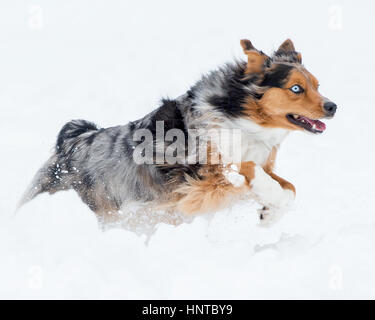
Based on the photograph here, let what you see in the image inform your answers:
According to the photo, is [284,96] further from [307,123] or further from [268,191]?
[268,191]

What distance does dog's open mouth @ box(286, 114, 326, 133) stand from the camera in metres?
5.27

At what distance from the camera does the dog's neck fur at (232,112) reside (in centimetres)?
553

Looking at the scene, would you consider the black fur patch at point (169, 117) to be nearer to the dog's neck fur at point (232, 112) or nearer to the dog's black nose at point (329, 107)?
the dog's neck fur at point (232, 112)

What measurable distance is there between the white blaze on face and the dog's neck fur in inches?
11.4

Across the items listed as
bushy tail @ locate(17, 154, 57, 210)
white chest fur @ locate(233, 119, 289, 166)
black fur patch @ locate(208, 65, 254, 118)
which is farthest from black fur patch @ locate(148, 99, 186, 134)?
bushy tail @ locate(17, 154, 57, 210)

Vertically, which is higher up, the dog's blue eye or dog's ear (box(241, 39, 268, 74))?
dog's ear (box(241, 39, 268, 74))

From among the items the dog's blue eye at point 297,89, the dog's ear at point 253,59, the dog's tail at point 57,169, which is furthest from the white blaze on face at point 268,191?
the dog's tail at point 57,169

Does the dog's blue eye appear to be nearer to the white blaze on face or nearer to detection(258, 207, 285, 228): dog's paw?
the white blaze on face

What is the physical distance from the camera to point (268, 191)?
5371 mm

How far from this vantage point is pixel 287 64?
5.49 m

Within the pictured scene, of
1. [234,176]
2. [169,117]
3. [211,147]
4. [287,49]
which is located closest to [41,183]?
[169,117]

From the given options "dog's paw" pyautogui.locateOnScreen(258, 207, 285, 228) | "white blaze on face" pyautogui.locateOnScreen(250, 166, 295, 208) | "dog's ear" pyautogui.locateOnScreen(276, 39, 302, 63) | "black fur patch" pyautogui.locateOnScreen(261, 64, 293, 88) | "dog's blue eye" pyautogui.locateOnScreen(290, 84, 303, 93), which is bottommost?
"dog's paw" pyautogui.locateOnScreen(258, 207, 285, 228)

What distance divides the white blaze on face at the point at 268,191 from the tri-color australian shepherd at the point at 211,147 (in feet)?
0.03

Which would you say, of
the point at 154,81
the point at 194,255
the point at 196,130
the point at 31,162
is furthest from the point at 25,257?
the point at 154,81
